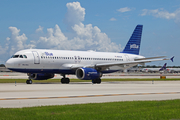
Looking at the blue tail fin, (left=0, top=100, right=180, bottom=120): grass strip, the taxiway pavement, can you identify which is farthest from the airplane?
(left=0, top=100, right=180, bottom=120): grass strip

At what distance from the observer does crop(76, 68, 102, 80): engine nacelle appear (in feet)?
118

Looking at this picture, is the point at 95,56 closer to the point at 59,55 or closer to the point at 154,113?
the point at 59,55

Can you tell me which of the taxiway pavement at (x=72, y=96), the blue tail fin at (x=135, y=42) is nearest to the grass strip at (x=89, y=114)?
the taxiway pavement at (x=72, y=96)

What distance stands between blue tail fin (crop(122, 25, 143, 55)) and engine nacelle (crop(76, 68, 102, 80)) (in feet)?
44.6

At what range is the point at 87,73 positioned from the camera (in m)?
36.1

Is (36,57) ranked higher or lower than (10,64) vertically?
higher

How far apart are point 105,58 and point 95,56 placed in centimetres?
210

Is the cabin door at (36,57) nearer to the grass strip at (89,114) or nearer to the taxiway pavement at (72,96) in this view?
the taxiway pavement at (72,96)

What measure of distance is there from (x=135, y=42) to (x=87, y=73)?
1704cm

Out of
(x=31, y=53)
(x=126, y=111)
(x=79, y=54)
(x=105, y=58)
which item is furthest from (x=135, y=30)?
(x=126, y=111)

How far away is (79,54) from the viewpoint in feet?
134

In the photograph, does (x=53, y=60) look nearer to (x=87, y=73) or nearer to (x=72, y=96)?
(x=87, y=73)

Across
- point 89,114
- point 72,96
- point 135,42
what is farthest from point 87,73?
point 89,114

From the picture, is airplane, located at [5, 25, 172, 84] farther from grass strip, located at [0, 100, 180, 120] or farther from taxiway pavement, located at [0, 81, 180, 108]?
grass strip, located at [0, 100, 180, 120]
